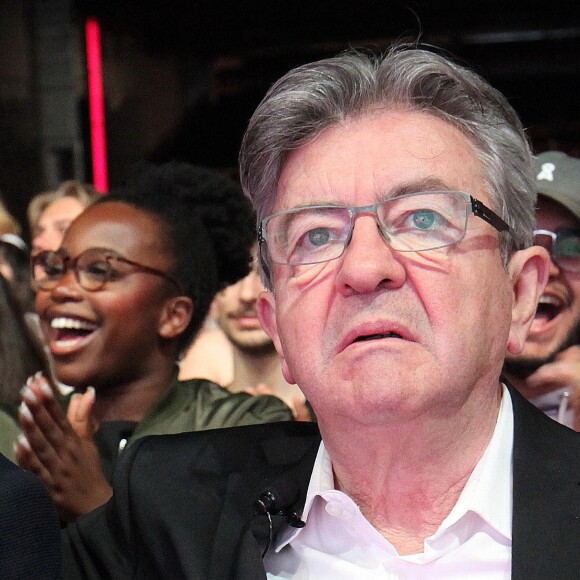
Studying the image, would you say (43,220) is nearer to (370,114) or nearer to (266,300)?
(266,300)

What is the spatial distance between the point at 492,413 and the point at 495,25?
1.05 meters

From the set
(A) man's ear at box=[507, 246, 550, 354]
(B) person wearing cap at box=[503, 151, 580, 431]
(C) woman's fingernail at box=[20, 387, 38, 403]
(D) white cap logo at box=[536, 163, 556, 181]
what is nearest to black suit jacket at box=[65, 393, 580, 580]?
(A) man's ear at box=[507, 246, 550, 354]

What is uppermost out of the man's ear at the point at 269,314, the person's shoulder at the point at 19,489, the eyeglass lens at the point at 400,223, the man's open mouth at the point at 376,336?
the eyeglass lens at the point at 400,223

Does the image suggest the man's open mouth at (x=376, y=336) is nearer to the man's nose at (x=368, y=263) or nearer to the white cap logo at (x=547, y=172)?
the man's nose at (x=368, y=263)

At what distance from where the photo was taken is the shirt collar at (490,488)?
157 cm

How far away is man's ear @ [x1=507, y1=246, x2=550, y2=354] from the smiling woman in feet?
2.43

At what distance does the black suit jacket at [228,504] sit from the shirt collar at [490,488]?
0.03 meters

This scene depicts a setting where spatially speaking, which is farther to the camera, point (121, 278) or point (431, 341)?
point (121, 278)

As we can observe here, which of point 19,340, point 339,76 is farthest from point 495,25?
point 19,340

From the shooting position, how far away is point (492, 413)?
1698mm

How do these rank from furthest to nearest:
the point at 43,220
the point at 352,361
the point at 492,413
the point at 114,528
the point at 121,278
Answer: the point at 43,220, the point at 121,278, the point at 114,528, the point at 492,413, the point at 352,361

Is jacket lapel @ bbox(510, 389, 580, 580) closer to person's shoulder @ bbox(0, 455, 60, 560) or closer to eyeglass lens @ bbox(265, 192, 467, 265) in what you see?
eyeglass lens @ bbox(265, 192, 467, 265)

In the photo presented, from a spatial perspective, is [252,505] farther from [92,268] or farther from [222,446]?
[92,268]

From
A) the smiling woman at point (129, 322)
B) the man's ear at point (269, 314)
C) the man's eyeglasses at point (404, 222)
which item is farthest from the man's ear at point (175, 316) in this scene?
the man's eyeglasses at point (404, 222)
